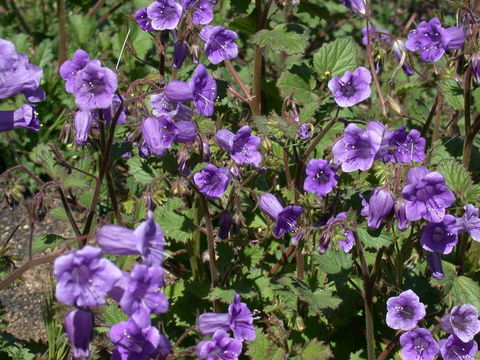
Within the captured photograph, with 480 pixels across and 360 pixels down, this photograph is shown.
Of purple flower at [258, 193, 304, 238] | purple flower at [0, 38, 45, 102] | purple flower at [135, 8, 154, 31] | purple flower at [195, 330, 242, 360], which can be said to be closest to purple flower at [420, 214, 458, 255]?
purple flower at [258, 193, 304, 238]

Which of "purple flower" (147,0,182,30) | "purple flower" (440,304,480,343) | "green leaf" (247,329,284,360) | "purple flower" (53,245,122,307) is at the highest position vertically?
"purple flower" (53,245,122,307)

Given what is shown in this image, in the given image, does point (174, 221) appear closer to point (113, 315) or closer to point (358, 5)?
point (113, 315)

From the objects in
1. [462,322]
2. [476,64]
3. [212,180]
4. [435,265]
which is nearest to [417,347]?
[462,322]

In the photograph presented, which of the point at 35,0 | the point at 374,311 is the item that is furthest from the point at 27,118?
the point at 35,0

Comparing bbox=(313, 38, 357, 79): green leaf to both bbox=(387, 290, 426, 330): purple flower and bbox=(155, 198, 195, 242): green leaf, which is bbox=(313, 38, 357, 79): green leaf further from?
bbox=(387, 290, 426, 330): purple flower

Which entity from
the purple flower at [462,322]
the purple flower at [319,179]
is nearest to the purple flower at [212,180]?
the purple flower at [319,179]

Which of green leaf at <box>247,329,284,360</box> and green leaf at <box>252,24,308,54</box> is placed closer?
green leaf at <box>247,329,284,360</box>

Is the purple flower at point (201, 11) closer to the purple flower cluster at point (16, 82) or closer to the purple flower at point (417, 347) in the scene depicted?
the purple flower cluster at point (16, 82)
